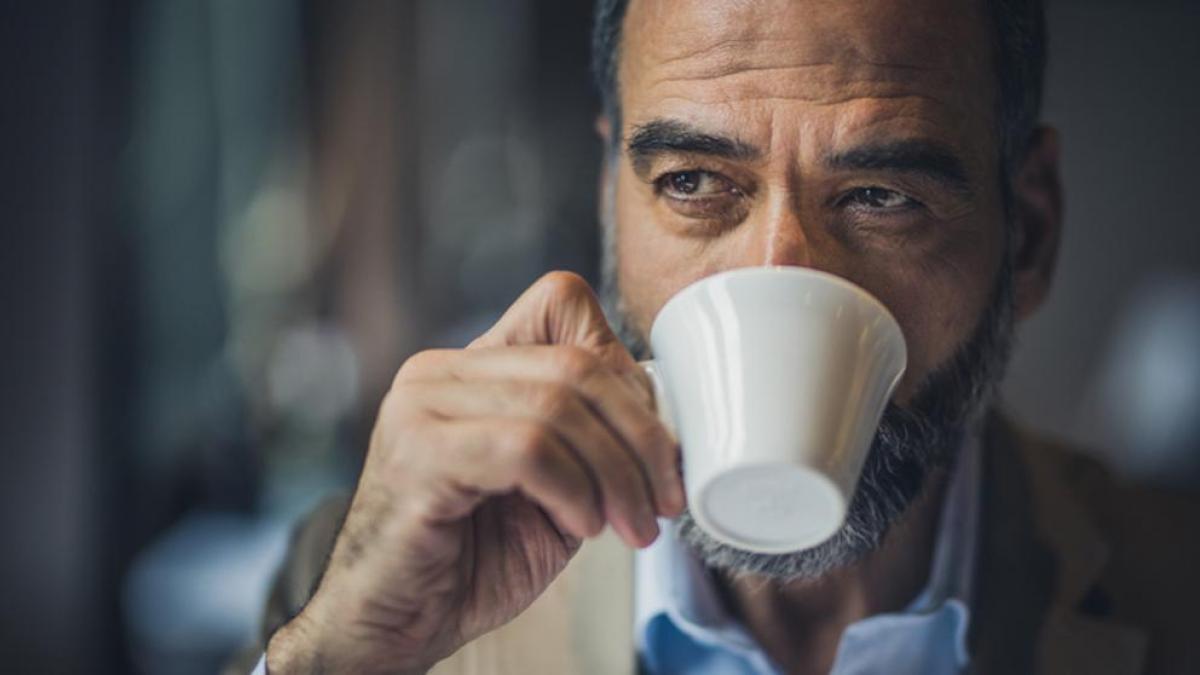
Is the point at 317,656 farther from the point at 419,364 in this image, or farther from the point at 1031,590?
the point at 1031,590

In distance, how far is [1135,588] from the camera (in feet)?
4.35

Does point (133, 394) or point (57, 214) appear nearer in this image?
point (57, 214)

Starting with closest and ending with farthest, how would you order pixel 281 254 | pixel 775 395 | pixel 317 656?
pixel 775 395 → pixel 317 656 → pixel 281 254

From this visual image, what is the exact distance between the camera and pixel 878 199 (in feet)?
3.41

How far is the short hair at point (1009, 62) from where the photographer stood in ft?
3.72

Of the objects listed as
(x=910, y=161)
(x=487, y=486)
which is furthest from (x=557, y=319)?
(x=910, y=161)

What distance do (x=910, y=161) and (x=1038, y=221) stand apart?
39 centimetres

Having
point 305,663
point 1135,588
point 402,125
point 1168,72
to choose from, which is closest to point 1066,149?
point 1168,72

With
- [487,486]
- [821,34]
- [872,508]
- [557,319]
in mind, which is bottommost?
[872,508]

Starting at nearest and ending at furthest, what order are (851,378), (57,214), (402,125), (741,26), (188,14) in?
(851,378), (741,26), (57,214), (188,14), (402,125)

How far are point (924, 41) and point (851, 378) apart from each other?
1.61 feet

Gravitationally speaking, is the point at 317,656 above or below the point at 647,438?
below

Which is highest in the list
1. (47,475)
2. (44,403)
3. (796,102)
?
(796,102)

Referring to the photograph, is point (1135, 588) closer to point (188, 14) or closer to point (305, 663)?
point (305, 663)
